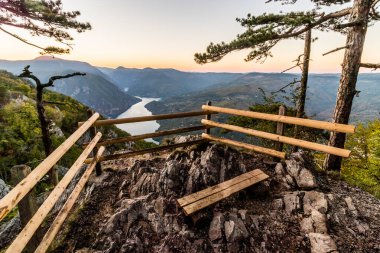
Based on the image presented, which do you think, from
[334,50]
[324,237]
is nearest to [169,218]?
[324,237]

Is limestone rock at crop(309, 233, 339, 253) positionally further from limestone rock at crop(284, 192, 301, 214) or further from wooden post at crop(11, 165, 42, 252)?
wooden post at crop(11, 165, 42, 252)

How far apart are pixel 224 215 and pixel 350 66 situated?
6705 mm

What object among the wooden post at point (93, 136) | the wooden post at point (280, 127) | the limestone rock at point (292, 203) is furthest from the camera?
the wooden post at point (280, 127)

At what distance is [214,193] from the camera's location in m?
4.95

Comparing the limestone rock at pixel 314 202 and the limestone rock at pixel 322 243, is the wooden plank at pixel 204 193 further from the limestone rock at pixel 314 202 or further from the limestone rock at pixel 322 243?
the limestone rock at pixel 322 243

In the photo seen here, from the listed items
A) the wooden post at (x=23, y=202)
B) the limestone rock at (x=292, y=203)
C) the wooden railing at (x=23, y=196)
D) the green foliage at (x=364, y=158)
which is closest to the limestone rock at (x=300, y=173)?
the limestone rock at (x=292, y=203)

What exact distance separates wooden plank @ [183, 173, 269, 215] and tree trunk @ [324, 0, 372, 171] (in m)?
4.33

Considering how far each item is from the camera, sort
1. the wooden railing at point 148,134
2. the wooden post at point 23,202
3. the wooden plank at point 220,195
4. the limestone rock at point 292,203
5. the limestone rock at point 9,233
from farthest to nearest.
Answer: the wooden railing at point 148,134 → the limestone rock at point 9,233 → the limestone rock at point 292,203 → the wooden plank at point 220,195 → the wooden post at point 23,202

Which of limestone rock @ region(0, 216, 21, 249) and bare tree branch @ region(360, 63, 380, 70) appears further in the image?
bare tree branch @ region(360, 63, 380, 70)

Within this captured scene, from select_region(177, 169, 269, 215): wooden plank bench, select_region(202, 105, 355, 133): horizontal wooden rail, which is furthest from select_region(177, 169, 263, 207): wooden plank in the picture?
select_region(202, 105, 355, 133): horizontal wooden rail

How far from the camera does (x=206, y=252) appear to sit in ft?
13.8

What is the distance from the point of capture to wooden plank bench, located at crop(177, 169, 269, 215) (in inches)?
180

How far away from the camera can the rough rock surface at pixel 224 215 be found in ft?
14.0

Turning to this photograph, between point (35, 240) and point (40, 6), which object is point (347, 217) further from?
point (40, 6)
